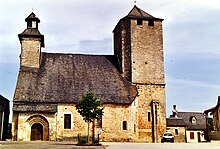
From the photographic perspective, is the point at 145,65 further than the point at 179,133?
No

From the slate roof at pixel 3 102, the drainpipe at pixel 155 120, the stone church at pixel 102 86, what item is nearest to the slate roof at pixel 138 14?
the stone church at pixel 102 86

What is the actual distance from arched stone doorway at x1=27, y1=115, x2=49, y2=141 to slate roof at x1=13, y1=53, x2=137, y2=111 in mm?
1603

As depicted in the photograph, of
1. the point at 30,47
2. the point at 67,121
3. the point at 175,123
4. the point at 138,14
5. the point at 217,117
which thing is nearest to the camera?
the point at 67,121

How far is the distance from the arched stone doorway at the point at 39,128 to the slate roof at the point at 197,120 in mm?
29433

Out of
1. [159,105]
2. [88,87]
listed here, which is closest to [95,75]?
[88,87]

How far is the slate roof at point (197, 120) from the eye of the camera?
5397cm

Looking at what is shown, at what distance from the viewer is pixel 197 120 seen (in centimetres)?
5569

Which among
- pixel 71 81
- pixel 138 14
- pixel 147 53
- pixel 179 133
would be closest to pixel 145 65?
pixel 147 53

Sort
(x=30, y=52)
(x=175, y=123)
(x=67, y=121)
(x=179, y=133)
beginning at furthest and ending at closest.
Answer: (x=175, y=123), (x=179, y=133), (x=30, y=52), (x=67, y=121)

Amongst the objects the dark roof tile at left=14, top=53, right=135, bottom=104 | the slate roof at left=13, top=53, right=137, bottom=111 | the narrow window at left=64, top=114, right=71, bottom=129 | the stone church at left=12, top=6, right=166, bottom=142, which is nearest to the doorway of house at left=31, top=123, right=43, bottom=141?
the stone church at left=12, top=6, right=166, bottom=142

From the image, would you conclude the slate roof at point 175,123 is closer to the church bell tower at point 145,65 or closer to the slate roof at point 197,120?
the slate roof at point 197,120

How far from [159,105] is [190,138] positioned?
63.2ft

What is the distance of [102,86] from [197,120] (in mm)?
27028

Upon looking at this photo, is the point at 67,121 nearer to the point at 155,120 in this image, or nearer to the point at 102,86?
the point at 102,86
